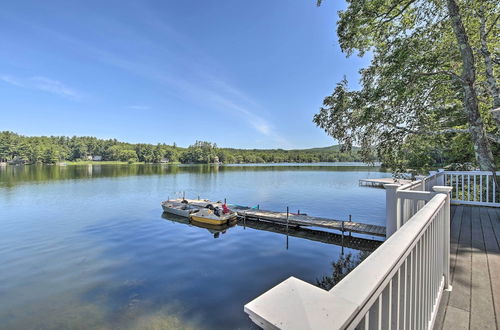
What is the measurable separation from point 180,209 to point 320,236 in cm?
1019

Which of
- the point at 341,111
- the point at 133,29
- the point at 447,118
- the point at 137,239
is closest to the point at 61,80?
the point at 133,29

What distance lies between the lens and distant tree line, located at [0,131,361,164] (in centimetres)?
8138

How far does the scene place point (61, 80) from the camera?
118ft

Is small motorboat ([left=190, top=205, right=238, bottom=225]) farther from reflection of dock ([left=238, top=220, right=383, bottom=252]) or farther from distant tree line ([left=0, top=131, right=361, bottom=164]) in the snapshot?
distant tree line ([left=0, top=131, right=361, bottom=164])

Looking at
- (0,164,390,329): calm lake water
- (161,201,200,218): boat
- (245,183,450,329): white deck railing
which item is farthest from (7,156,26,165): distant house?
(245,183,450,329): white deck railing

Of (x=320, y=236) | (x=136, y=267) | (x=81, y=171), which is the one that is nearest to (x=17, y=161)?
(x=81, y=171)

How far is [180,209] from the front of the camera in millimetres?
17156

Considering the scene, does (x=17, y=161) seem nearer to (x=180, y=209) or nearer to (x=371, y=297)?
(x=180, y=209)

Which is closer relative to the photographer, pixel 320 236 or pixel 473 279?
pixel 473 279

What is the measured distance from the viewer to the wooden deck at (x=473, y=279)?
81.6 inches

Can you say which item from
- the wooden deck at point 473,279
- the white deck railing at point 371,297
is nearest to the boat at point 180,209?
the wooden deck at point 473,279

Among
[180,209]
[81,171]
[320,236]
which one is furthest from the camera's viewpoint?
[81,171]

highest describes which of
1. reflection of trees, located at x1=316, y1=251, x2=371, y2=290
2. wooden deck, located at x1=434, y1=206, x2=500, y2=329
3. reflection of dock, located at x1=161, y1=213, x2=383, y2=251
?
wooden deck, located at x1=434, y1=206, x2=500, y2=329

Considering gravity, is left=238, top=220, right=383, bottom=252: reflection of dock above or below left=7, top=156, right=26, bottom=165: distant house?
below
